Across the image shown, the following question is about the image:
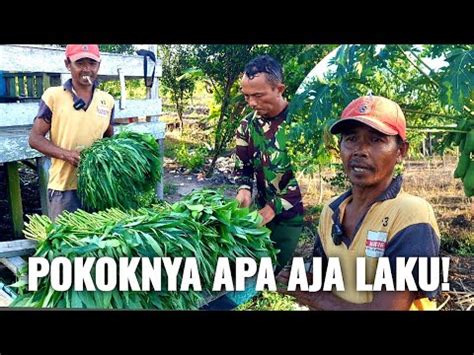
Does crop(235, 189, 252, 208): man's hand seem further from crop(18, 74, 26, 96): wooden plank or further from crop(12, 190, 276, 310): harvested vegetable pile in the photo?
crop(18, 74, 26, 96): wooden plank

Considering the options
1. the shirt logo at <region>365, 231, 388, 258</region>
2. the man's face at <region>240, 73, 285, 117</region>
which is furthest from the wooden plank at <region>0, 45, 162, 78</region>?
the shirt logo at <region>365, 231, 388, 258</region>

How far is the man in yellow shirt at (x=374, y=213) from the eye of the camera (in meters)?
3.02

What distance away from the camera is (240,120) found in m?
3.38

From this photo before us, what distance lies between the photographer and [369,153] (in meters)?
3.06

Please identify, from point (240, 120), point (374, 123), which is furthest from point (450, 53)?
point (240, 120)

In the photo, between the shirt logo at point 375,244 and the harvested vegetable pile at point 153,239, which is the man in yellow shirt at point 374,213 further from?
the harvested vegetable pile at point 153,239

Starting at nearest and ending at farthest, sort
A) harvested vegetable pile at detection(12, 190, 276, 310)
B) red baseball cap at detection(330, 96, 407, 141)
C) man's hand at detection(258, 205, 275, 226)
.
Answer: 1. red baseball cap at detection(330, 96, 407, 141)
2. harvested vegetable pile at detection(12, 190, 276, 310)
3. man's hand at detection(258, 205, 275, 226)

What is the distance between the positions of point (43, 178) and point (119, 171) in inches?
17.7

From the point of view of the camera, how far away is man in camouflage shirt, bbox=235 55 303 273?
3.34 meters

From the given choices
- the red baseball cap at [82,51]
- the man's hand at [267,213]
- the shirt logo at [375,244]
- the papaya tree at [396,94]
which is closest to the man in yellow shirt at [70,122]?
the red baseball cap at [82,51]

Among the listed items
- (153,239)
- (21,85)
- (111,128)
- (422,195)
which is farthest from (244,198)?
(21,85)

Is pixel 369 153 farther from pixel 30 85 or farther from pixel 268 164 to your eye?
pixel 30 85

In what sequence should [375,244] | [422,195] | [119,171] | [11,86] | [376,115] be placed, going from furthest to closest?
[11,86], [119,171], [422,195], [375,244], [376,115]
